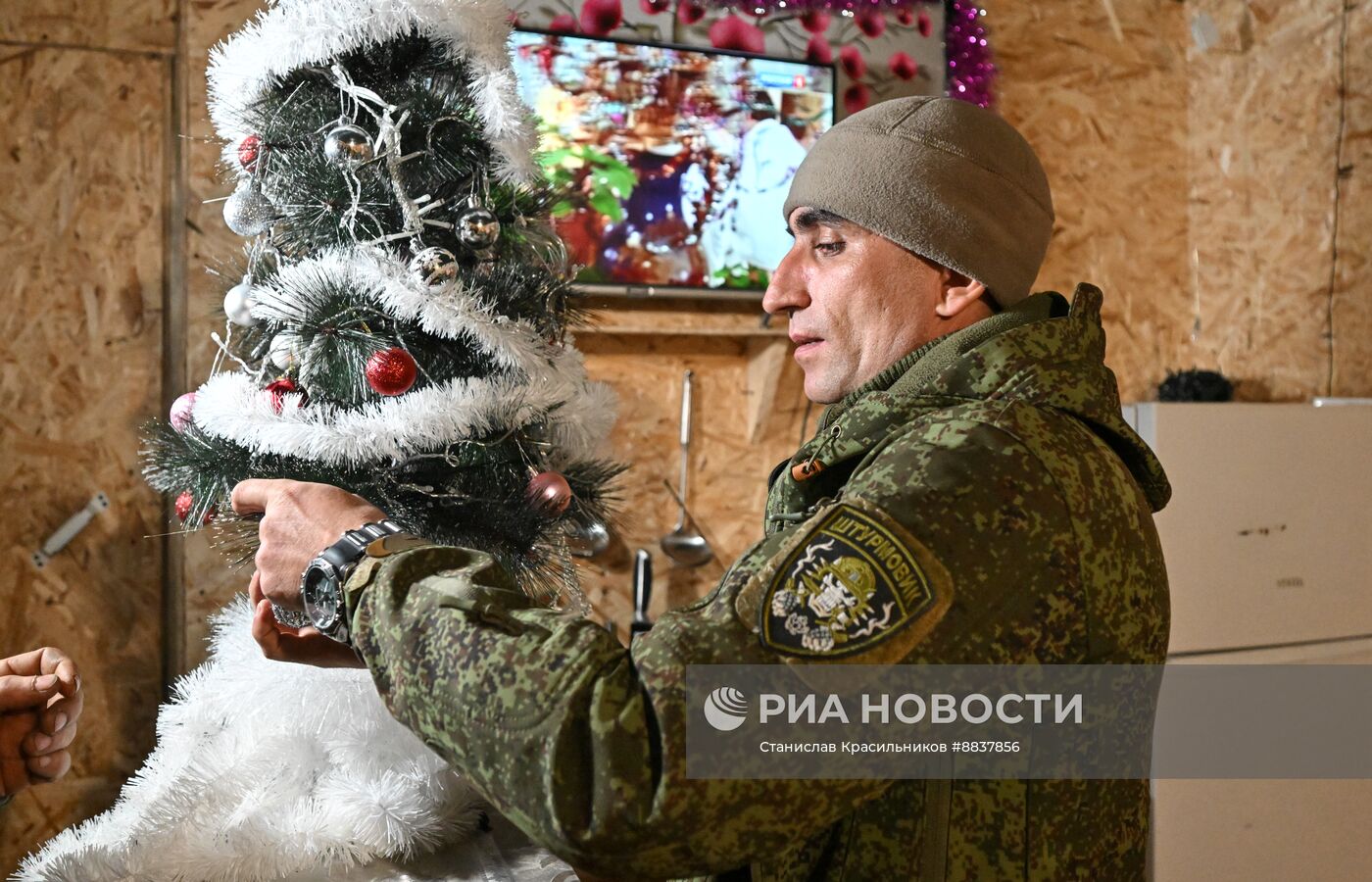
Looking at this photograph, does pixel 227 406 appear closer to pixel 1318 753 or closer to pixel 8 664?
pixel 8 664

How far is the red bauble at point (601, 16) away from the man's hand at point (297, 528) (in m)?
1.86

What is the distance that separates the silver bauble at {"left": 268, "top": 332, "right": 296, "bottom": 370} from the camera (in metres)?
1.56

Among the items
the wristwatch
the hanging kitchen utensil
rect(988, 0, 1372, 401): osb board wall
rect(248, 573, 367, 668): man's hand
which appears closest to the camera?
the wristwatch

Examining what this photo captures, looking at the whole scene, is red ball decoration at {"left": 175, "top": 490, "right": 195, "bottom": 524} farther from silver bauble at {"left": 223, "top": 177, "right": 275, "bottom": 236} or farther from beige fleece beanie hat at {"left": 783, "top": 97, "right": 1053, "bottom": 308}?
beige fleece beanie hat at {"left": 783, "top": 97, "right": 1053, "bottom": 308}

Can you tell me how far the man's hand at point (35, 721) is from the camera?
53.3 inches

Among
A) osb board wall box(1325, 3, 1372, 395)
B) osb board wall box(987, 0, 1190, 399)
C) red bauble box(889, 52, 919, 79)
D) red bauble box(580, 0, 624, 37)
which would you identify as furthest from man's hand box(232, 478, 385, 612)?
osb board wall box(1325, 3, 1372, 395)

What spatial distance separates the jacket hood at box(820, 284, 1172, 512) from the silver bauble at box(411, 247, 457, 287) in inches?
28.0

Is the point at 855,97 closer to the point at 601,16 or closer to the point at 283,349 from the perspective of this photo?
the point at 601,16

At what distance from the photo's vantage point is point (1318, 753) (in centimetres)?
268

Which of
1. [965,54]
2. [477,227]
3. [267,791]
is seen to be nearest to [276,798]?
[267,791]

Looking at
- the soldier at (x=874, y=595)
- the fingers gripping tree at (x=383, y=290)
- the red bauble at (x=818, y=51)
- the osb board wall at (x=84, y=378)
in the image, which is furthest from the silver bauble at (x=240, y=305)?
the red bauble at (x=818, y=51)

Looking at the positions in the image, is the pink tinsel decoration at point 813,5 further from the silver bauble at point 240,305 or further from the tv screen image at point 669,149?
the silver bauble at point 240,305

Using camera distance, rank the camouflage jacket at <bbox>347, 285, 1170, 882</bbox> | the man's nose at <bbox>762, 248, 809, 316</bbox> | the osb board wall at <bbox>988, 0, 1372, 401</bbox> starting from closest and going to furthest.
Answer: the camouflage jacket at <bbox>347, 285, 1170, 882</bbox> → the man's nose at <bbox>762, 248, 809, 316</bbox> → the osb board wall at <bbox>988, 0, 1372, 401</bbox>

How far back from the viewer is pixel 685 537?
2676 mm
